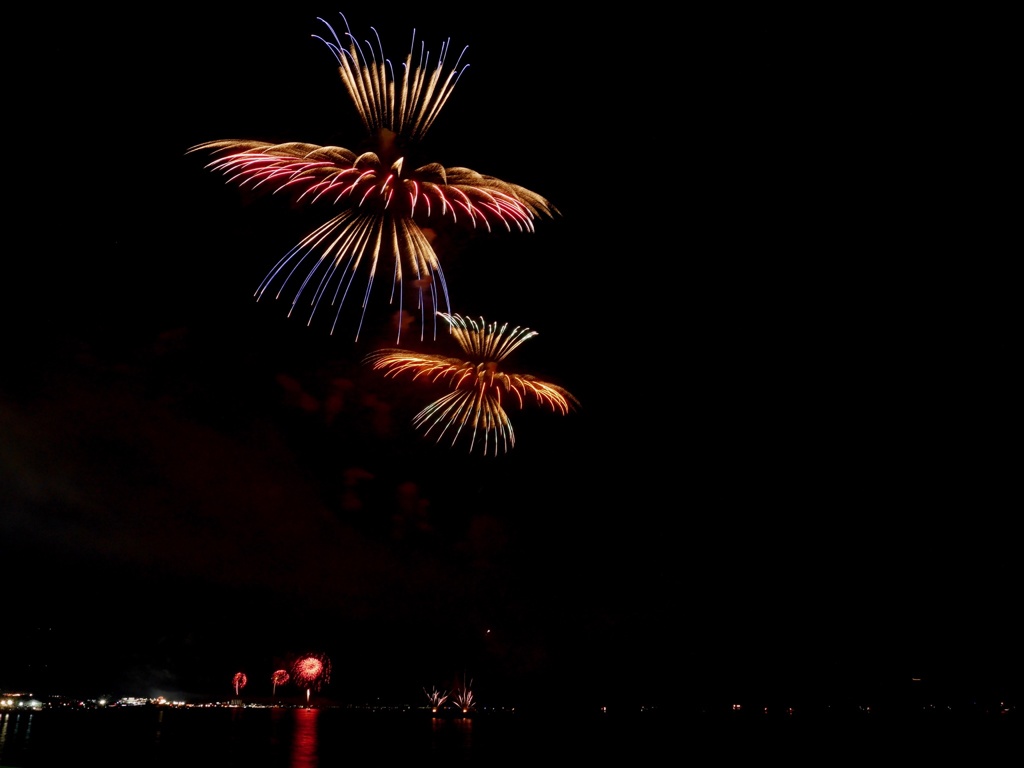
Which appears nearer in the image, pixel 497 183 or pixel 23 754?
pixel 497 183

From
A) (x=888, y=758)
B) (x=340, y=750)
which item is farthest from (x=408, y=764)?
(x=888, y=758)

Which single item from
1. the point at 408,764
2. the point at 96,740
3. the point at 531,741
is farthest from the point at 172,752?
the point at 531,741

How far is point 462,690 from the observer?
6201 inches

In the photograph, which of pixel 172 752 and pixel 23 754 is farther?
pixel 172 752

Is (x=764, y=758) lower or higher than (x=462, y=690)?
lower

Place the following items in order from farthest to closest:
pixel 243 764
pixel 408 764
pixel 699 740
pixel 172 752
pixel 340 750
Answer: pixel 699 740 < pixel 340 750 < pixel 172 752 < pixel 408 764 < pixel 243 764

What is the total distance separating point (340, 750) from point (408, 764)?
9.20 meters

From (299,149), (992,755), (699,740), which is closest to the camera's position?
(299,149)

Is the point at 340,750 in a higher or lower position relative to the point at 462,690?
lower

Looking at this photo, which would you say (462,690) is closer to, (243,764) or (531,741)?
(531,741)

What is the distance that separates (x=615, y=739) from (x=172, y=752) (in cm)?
3113


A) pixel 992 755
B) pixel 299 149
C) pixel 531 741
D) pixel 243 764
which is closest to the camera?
pixel 299 149

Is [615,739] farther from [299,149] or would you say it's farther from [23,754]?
[299,149]

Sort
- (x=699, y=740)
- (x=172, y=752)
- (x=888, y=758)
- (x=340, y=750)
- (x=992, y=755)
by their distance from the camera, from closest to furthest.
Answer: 1. (x=172, y=752)
2. (x=340, y=750)
3. (x=888, y=758)
4. (x=992, y=755)
5. (x=699, y=740)
